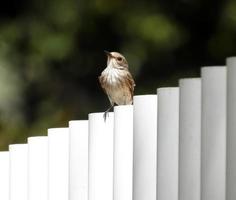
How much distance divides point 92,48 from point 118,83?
3.92 m

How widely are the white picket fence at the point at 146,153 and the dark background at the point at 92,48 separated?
4.73m

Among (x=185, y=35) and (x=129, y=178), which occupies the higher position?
(x=185, y=35)

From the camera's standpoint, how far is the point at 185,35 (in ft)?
34.9

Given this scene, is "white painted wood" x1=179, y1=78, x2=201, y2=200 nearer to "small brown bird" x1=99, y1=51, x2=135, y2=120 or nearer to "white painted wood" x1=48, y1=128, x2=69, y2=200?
"white painted wood" x1=48, y1=128, x2=69, y2=200

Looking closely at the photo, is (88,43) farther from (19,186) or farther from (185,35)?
(19,186)

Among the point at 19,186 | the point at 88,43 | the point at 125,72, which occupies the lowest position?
the point at 19,186

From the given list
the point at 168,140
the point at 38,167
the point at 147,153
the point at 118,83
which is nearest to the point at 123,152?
the point at 147,153

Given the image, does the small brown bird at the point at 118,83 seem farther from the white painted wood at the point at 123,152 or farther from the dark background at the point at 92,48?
the dark background at the point at 92,48

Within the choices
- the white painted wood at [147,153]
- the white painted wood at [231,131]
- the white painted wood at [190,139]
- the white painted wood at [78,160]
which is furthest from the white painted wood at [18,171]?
the white painted wood at [231,131]

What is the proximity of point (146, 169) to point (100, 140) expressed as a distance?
0.34 m

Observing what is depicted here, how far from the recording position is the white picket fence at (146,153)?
153 inches

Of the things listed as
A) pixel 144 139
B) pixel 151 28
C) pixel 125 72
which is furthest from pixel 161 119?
pixel 151 28

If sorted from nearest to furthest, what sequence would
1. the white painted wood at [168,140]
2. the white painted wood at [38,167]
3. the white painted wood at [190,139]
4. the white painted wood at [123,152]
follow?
→ the white painted wood at [190,139] → the white painted wood at [168,140] → the white painted wood at [123,152] → the white painted wood at [38,167]

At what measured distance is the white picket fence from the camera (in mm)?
3896
